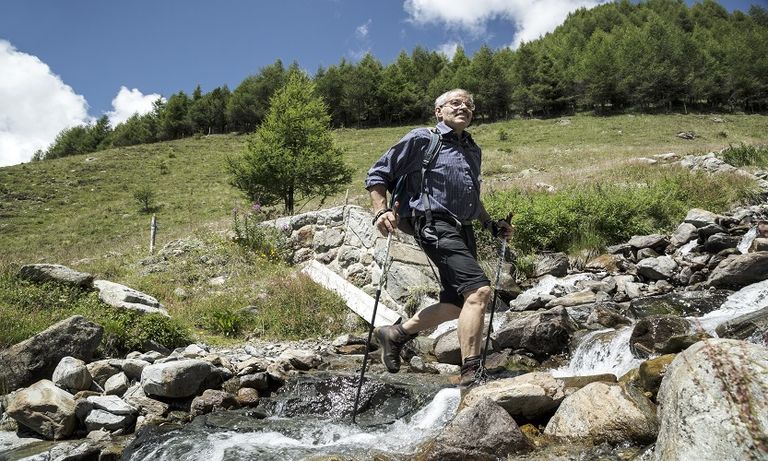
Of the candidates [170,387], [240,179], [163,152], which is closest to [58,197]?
[163,152]

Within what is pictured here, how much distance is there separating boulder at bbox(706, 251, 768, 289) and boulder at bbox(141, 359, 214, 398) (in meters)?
7.68

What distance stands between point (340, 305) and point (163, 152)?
166 feet

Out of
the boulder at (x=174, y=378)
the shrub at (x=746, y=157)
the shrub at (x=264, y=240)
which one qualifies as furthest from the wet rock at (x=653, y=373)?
the shrub at (x=746, y=157)

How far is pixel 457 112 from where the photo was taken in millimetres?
4238

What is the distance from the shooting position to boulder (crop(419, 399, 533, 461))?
307 centimetres

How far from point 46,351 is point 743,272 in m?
9.72

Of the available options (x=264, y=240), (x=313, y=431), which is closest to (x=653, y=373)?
(x=313, y=431)

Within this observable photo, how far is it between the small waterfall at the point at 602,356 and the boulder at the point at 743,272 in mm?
3183

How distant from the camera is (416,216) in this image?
13.4ft

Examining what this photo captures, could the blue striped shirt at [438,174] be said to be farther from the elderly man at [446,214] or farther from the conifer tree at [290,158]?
the conifer tree at [290,158]

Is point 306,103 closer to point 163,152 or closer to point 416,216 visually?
point 416,216

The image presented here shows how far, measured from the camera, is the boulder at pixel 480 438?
10.1ft

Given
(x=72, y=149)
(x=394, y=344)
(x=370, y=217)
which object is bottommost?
(x=394, y=344)

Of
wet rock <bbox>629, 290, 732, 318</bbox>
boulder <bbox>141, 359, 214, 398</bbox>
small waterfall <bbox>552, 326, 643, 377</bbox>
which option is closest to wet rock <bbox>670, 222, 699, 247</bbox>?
wet rock <bbox>629, 290, 732, 318</bbox>
